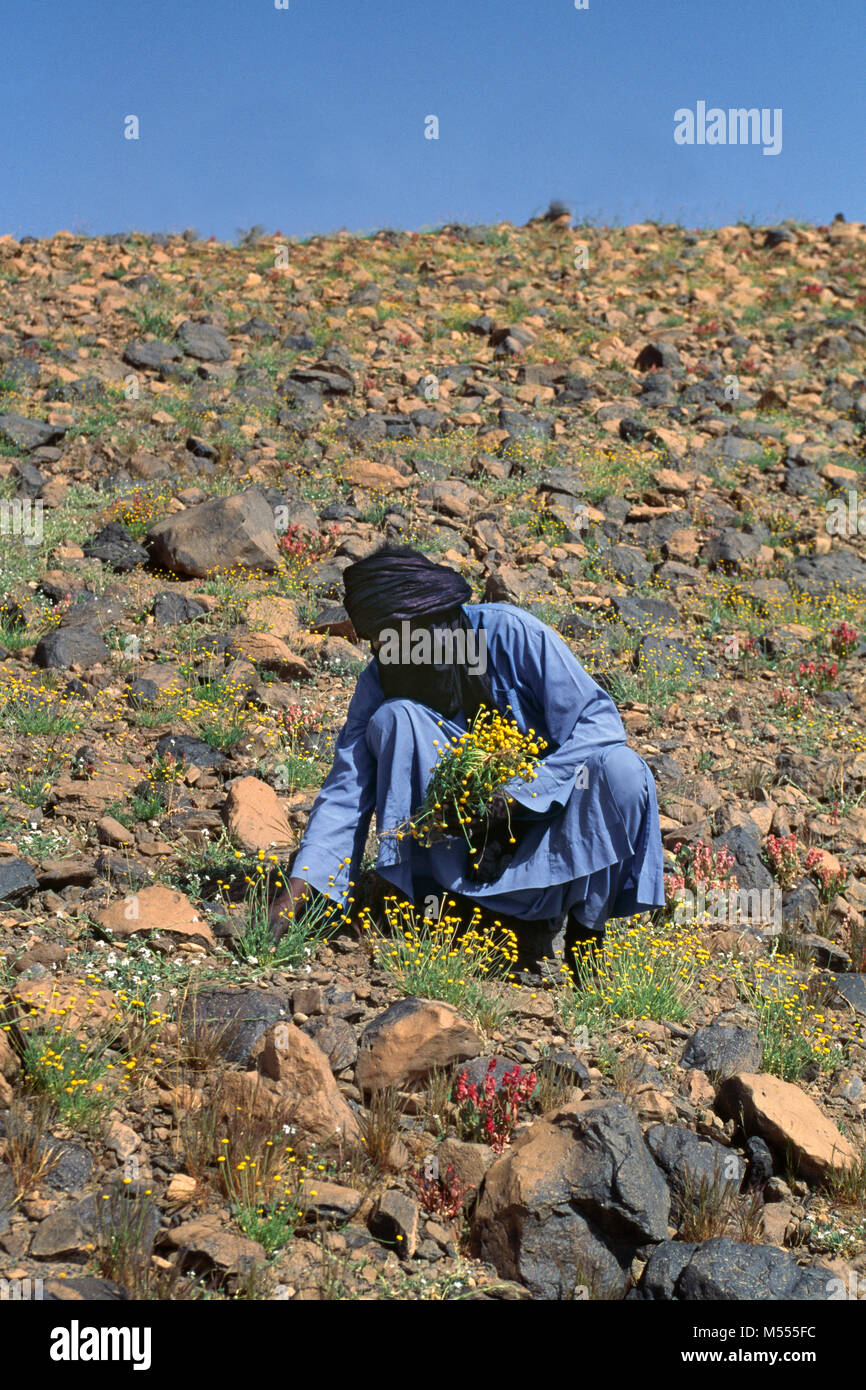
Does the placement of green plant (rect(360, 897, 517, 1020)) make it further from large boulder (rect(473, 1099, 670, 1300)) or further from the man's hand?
large boulder (rect(473, 1099, 670, 1300))

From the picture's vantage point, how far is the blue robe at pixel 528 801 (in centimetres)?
339

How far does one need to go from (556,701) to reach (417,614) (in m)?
0.54

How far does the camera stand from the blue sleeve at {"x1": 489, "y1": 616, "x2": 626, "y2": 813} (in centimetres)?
347

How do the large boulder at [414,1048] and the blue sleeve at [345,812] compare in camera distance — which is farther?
the blue sleeve at [345,812]

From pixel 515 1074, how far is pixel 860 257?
1967 centimetres

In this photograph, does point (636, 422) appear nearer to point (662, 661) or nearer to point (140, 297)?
point (662, 661)

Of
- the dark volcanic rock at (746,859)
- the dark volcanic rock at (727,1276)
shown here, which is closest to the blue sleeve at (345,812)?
the dark volcanic rock at (727,1276)

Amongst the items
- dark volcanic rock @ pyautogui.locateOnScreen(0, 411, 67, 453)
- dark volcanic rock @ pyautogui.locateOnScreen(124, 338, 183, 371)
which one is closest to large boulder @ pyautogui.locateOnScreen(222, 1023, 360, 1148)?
dark volcanic rock @ pyautogui.locateOnScreen(0, 411, 67, 453)

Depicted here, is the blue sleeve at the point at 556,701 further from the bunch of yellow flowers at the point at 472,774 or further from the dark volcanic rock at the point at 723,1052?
the dark volcanic rock at the point at 723,1052

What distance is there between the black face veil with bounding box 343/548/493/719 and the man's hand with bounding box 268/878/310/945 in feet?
2.29

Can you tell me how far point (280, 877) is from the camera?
12.7 ft

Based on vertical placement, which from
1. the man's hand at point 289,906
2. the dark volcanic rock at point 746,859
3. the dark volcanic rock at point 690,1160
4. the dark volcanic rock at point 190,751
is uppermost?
the dark volcanic rock at point 190,751

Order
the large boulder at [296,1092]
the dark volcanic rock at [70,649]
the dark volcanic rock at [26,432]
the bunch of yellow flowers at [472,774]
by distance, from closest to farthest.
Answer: the large boulder at [296,1092]
the bunch of yellow flowers at [472,774]
the dark volcanic rock at [70,649]
the dark volcanic rock at [26,432]

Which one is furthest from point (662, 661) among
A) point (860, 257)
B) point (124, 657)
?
point (860, 257)
